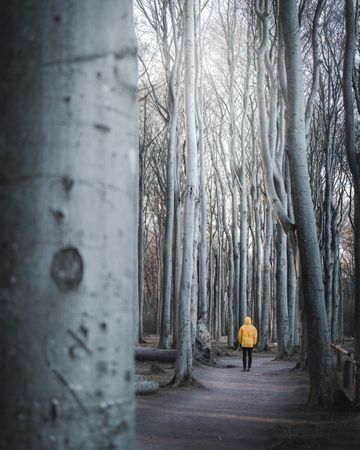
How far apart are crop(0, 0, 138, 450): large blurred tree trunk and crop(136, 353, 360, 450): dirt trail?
4.87 meters

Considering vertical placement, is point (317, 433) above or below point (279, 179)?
below

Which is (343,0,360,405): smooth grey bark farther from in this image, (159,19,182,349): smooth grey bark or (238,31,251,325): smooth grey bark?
(238,31,251,325): smooth grey bark

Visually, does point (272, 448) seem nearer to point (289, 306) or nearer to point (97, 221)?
point (97, 221)

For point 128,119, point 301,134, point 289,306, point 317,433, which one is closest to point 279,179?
point 301,134

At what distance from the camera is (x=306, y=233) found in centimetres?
818

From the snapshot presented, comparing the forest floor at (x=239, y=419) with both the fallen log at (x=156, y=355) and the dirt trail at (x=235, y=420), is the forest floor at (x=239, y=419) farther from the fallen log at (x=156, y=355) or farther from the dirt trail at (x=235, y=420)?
the fallen log at (x=156, y=355)

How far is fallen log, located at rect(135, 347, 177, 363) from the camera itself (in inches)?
580

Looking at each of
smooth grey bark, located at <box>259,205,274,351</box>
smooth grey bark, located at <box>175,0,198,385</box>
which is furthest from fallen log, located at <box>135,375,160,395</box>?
smooth grey bark, located at <box>259,205,274,351</box>

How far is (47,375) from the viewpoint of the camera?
0.98 m

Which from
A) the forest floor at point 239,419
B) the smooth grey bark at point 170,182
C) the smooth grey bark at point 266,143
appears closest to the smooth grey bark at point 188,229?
the forest floor at point 239,419

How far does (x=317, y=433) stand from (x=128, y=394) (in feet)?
18.5

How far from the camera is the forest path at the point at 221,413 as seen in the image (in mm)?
6104

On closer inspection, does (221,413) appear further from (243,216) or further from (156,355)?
(243,216)

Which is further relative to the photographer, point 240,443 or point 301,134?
point 301,134
